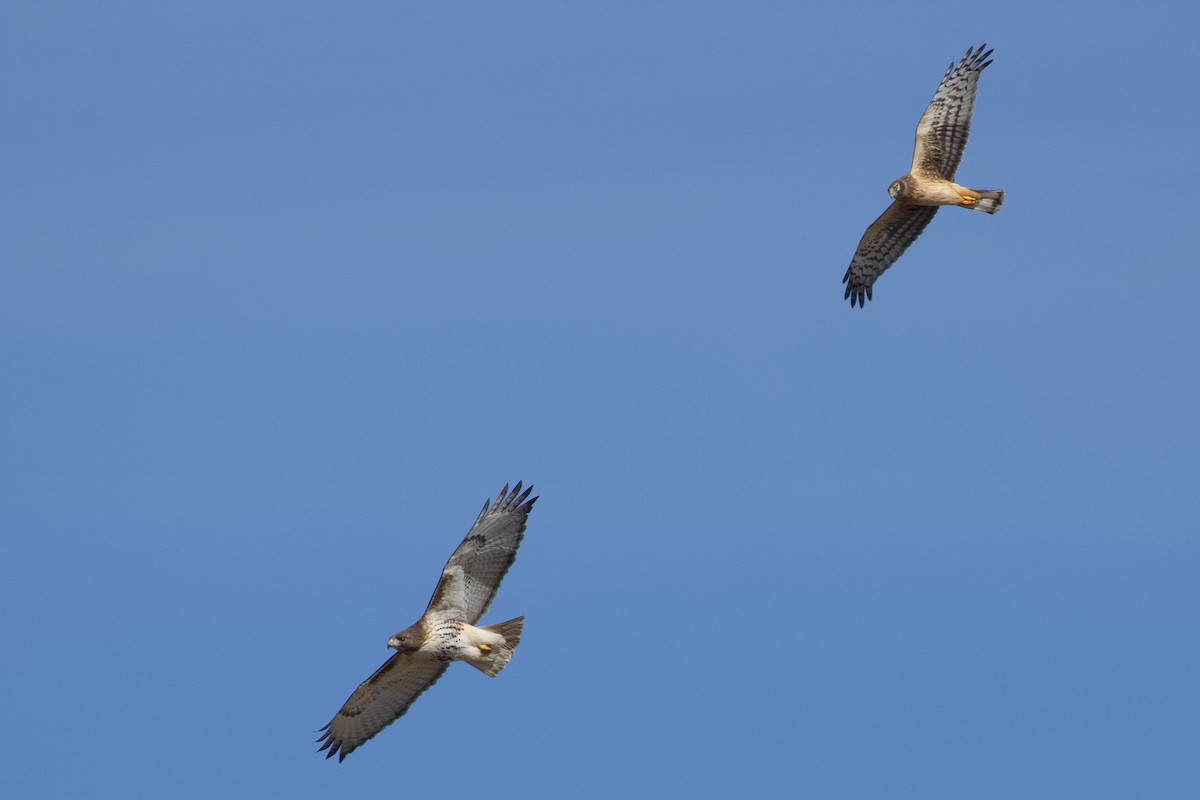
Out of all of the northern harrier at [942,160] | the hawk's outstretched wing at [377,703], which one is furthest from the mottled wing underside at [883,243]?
the hawk's outstretched wing at [377,703]

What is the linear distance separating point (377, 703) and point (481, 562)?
6.24 feet

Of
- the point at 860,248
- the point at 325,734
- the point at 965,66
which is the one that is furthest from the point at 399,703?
the point at 965,66

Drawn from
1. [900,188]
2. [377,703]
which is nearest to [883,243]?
[900,188]

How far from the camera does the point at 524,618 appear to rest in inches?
773

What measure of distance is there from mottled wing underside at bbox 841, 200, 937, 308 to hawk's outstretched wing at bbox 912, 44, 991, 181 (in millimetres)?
673

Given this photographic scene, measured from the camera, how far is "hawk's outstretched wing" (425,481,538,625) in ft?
64.2

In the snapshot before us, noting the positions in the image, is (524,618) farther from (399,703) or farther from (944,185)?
(944,185)

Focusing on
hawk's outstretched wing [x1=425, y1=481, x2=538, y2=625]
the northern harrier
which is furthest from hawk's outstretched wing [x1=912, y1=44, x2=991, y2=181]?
hawk's outstretched wing [x1=425, y1=481, x2=538, y2=625]

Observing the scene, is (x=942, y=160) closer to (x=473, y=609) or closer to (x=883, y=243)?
(x=883, y=243)

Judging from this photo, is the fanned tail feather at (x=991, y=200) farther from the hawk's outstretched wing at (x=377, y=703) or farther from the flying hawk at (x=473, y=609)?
the hawk's outstretched wing at (x=377, y=703)

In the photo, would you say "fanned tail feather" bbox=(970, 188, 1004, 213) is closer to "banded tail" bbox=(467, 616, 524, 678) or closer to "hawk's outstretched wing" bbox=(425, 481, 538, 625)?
"hawk's outstretched wing" bbox=(425, 481, 538, 625)

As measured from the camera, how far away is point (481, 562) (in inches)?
775

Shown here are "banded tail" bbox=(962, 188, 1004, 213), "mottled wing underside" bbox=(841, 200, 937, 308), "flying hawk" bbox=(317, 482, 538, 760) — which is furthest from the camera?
"mottled wing underside" bbox=(841, 200, 937, 308)

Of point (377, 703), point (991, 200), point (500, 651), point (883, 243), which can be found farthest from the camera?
point (883, 243)
